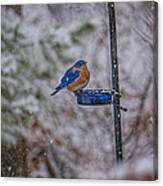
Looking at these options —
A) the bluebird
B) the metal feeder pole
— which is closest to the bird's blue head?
the bluebird

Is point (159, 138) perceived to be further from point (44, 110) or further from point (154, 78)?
point (44, 110)

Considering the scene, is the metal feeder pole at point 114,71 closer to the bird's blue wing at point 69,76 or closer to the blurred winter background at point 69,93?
the blurred winter background at point 69,93

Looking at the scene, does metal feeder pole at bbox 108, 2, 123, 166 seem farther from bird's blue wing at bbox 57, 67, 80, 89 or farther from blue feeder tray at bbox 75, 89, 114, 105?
bird's blue wing at bbox 57, 67, 80, 89

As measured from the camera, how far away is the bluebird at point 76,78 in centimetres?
214

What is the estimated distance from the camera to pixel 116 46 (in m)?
2.12

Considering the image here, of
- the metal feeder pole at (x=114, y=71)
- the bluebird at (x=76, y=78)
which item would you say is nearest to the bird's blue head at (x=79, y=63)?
the bluebird at (x=76, y=78)

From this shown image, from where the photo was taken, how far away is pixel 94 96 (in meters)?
2.14

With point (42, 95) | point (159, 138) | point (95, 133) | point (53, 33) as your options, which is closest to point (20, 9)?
point (53, 33)

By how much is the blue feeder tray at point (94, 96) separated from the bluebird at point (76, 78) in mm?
23

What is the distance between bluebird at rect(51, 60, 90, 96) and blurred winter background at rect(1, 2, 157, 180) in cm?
2

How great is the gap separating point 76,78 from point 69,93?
58 millimetres

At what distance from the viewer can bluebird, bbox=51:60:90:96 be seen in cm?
214

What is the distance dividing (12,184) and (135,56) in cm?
63

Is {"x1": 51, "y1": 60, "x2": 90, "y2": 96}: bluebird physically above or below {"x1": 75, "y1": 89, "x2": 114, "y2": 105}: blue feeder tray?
above
